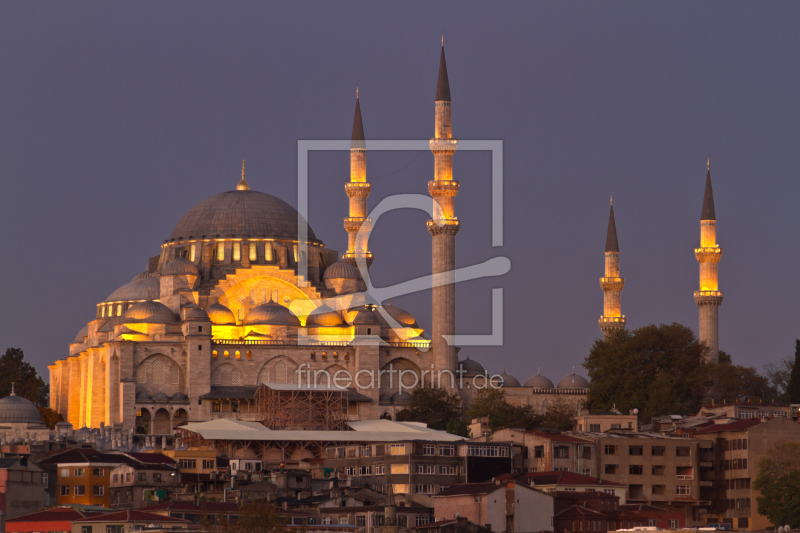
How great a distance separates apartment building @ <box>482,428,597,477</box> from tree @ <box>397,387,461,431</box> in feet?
37.9

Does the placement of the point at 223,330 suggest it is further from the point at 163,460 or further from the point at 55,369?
the point at 163,460

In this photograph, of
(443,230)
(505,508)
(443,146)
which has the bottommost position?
(505,508)

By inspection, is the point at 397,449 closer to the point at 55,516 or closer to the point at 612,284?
the point at 55,516

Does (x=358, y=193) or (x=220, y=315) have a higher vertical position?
(x=358, y=193)

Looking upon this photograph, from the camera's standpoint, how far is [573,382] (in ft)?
306

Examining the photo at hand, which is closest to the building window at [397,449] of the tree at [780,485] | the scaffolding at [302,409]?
the tree at [780,485]

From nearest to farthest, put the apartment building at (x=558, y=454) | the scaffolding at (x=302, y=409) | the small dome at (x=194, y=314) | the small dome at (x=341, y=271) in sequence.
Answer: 1. the apartment building at (x=558, y=454)
2. the scaffolding at (x=302, y=409)
3. the small dome at (x=194, y=314)
4. the small dome at (x=341, y=271)

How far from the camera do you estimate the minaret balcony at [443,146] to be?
285ft

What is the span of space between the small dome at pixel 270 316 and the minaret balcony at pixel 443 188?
8135 mm

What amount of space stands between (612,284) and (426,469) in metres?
28.8

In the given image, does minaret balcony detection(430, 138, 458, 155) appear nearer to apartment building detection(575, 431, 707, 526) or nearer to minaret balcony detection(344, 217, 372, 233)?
minaret balcony detection(344, 217, 372, 233)

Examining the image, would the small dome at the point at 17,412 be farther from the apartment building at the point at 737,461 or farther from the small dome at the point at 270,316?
the apartment building at the point at 737,461

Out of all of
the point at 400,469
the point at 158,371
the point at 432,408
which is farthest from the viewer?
the point at 158,371

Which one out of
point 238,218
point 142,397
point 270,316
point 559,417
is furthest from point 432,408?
point 238,218
